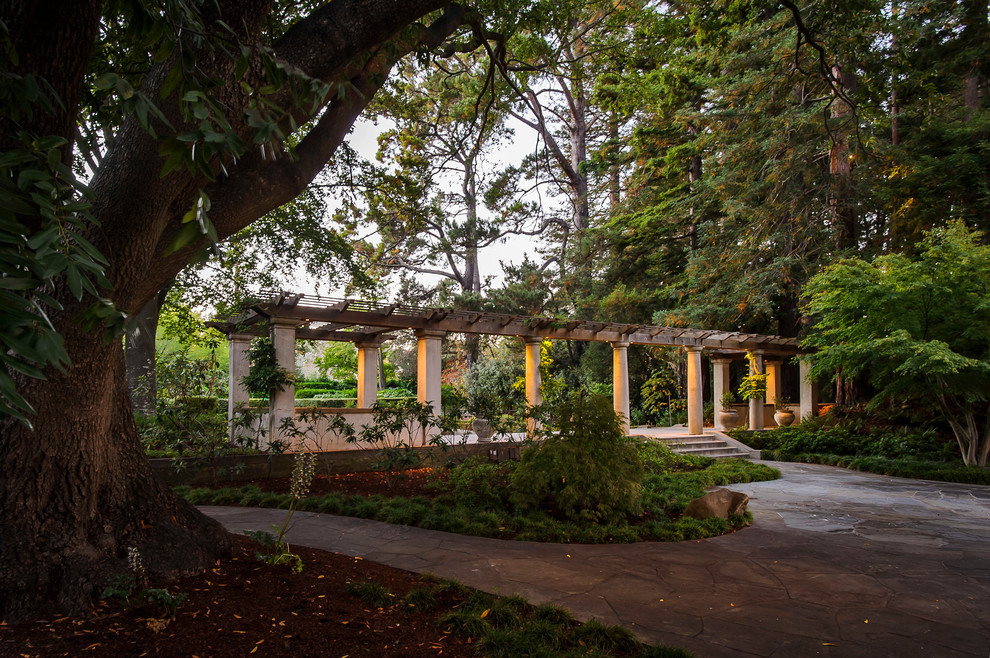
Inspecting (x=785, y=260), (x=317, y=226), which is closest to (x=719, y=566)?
(x=317, y=226)

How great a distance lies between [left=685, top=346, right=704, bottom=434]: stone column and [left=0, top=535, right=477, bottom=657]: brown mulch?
12.5m

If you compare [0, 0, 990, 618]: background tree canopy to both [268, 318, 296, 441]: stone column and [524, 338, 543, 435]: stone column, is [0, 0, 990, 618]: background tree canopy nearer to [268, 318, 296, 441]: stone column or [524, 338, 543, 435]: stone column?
[268, 318, 296, 441]: stone column

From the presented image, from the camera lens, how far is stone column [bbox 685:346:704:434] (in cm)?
1474

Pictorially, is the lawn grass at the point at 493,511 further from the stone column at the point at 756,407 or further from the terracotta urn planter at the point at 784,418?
the terracotta urn planter at the point at 784,418

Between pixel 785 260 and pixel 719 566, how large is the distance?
11.9m

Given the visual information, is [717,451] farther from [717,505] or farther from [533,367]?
[717,505]

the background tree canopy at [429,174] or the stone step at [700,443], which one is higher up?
the background tree canopy at [429,174]

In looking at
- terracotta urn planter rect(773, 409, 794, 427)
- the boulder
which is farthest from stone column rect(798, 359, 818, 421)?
the boulder

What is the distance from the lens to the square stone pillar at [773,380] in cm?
1800

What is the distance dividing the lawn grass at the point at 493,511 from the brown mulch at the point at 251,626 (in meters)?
2.04

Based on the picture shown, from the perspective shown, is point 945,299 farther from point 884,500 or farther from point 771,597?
point 771,597

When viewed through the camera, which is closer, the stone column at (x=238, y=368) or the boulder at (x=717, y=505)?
the boulder at (x=717, y=505)

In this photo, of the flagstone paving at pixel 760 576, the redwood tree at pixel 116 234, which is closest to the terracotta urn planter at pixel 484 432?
the flagstone paving at pixel 760 576

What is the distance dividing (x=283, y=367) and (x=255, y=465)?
6.05 ft
